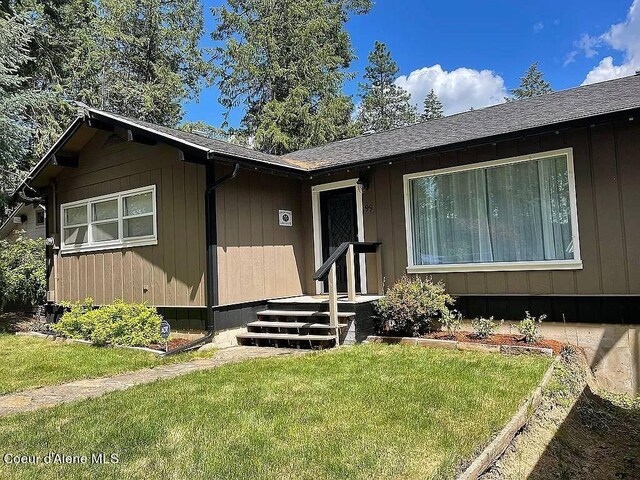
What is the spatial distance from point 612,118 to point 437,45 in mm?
21245

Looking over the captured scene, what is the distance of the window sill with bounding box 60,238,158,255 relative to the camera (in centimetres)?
761

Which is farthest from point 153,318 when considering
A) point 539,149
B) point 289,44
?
point 289,44

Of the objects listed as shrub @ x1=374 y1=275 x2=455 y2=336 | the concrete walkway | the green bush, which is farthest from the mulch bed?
the green bush

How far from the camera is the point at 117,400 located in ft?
13.0

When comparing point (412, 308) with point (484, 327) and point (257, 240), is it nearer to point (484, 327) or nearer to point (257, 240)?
point (484, 327)

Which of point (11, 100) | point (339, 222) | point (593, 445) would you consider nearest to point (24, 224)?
point (11, 100)

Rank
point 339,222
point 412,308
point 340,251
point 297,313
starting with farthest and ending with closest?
point 339,222
point 297,313
point 340,251
point 412,308

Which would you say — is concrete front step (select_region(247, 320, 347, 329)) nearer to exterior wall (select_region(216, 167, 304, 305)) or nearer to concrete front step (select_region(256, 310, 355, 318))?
concrete front step (select_region(256, 310, 355, 318))

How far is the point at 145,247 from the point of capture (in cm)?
763

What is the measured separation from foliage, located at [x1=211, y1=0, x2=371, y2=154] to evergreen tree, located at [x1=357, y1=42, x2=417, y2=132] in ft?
17.9

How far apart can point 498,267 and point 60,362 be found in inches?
228

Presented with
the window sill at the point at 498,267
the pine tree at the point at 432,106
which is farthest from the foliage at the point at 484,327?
the pine tree at the point at 432,106

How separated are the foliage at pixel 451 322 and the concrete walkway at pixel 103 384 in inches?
76.2

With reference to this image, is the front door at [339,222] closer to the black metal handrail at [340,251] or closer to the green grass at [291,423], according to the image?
the black metal handrail at [340,251]
